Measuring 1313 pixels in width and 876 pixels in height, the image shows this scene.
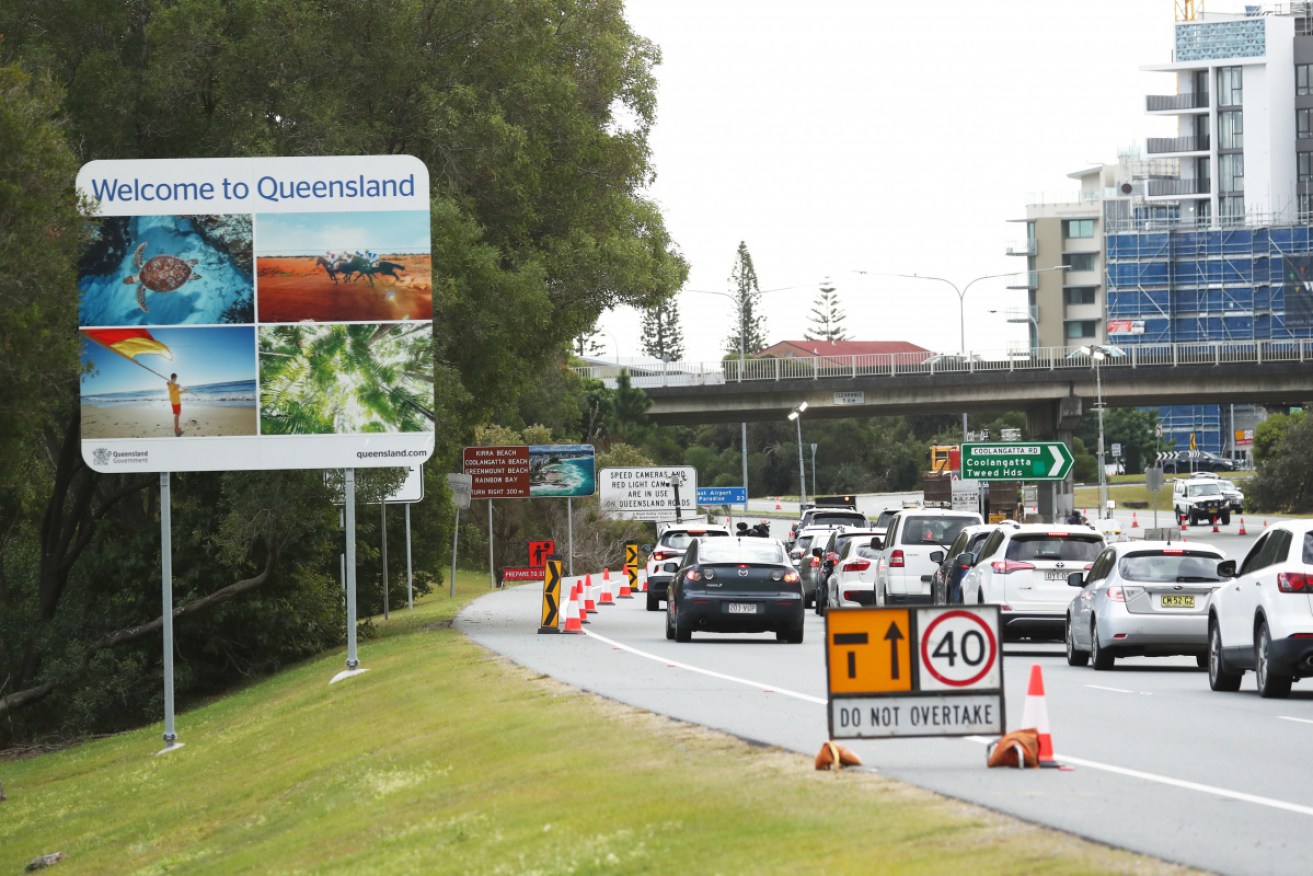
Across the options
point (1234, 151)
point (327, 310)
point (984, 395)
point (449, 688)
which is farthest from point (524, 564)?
point (1234, 151)

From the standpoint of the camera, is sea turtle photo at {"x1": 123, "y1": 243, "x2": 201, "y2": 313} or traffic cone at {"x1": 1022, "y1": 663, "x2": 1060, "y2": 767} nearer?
traffic cone at {"x1": 1022, "y1": 663, "x2": 1060, "y2": 767}

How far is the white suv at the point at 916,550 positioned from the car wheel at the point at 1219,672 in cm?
1219

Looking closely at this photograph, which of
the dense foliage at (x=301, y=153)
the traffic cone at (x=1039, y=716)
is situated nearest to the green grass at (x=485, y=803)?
the traffic cone at (x=1039, y=716)

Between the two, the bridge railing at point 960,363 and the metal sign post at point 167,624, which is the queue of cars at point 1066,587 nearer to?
the metal sign post at point 167,624

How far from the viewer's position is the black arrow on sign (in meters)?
10.9

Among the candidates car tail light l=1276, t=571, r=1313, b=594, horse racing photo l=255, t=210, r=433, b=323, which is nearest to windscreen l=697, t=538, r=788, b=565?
horse racing photo l=255, t=210, r=433, b=323

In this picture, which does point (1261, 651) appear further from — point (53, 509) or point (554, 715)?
point (53, 509)

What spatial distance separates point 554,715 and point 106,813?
5.94 meters

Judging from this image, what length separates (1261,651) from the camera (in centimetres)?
1797

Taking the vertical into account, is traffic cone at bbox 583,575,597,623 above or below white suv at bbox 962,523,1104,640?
below

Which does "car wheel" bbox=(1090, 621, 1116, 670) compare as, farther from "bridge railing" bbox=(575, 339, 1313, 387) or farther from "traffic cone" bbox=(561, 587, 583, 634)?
"bridge railing" bbox=(575, 339, 1313, 387)

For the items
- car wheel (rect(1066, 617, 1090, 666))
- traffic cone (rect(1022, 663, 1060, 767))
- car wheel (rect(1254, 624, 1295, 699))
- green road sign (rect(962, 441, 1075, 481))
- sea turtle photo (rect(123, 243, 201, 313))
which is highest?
sea turtle photo (rect(123, 243, 201, 313))

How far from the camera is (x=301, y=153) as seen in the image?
3231 centimetres

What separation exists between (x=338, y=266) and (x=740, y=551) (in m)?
6.95
